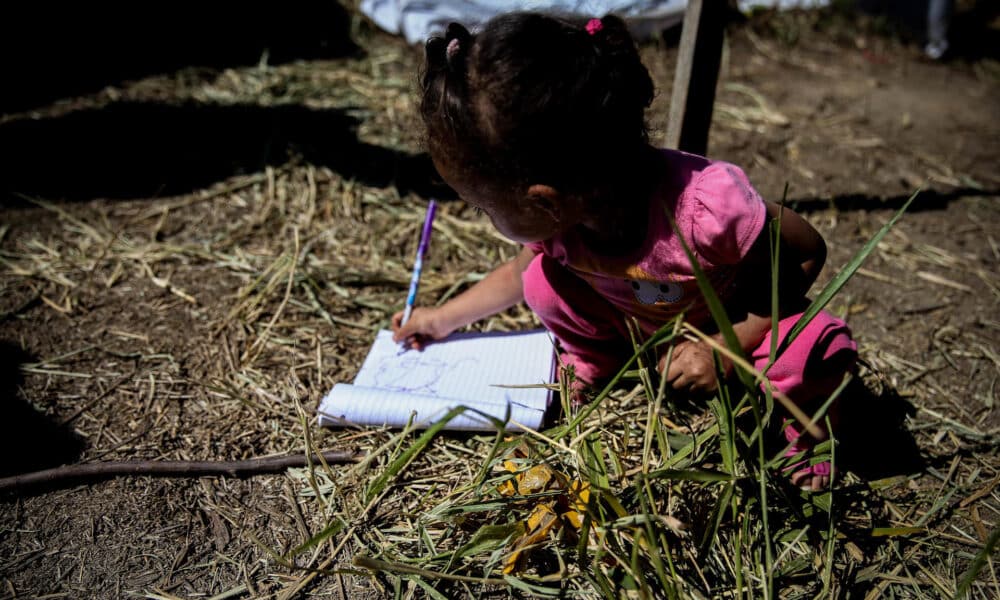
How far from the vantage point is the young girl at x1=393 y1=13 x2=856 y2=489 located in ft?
4.63

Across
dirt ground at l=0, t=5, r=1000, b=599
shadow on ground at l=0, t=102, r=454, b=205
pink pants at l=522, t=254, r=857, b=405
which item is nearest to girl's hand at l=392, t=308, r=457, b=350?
dirt ground at l=0, t=5, r=1000, b=599

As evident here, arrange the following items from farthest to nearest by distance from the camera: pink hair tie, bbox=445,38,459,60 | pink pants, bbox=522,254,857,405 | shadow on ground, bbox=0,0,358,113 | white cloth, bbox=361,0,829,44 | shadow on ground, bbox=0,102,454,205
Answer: white cloth, bbox=361,0,829,44
shadow on ground, bbox=0,0,358,113
shadow on ground, bbox=0,102,454,205
pink pants, bbox=522,254,857,405
pink hair tie, bbox=445,38,459,60

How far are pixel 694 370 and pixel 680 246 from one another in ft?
1.03

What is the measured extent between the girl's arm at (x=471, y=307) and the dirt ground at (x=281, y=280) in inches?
8.9

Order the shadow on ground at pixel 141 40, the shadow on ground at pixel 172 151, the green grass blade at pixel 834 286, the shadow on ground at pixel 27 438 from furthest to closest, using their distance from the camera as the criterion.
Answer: the shadow on ground at pixel 141 40 < the shadow on ground at pixel 172 151 < the shadow on ground at pixel 27 438 < the green grass blade at pixel 834 286

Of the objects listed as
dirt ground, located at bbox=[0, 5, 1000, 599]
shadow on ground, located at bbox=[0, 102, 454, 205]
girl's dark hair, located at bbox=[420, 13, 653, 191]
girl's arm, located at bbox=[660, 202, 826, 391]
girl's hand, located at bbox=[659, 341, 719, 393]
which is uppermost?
girl's dark hair, located at bbox=[420, 13, 653, 191]

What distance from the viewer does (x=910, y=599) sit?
60.2 inches

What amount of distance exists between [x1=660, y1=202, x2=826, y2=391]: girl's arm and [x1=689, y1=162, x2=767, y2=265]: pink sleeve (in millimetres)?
106

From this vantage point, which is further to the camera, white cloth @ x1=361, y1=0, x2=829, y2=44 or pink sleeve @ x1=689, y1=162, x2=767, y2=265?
white cloth @ x1=361, y1=0, x2=829, y2=44

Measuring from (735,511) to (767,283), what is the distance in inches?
23.0

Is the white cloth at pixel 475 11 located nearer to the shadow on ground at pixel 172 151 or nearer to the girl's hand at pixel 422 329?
the shadow on ground at pixel 172 151

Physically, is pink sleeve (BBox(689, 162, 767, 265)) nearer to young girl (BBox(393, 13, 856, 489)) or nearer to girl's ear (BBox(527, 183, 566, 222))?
young girl (BBox(393, 13, 856, 489))

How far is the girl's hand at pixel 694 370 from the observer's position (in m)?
1.68

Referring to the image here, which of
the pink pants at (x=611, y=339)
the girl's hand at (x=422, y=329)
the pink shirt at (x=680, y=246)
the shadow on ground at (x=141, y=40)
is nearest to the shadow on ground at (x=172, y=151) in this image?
the shadow on ground at (x=141, y=40)
